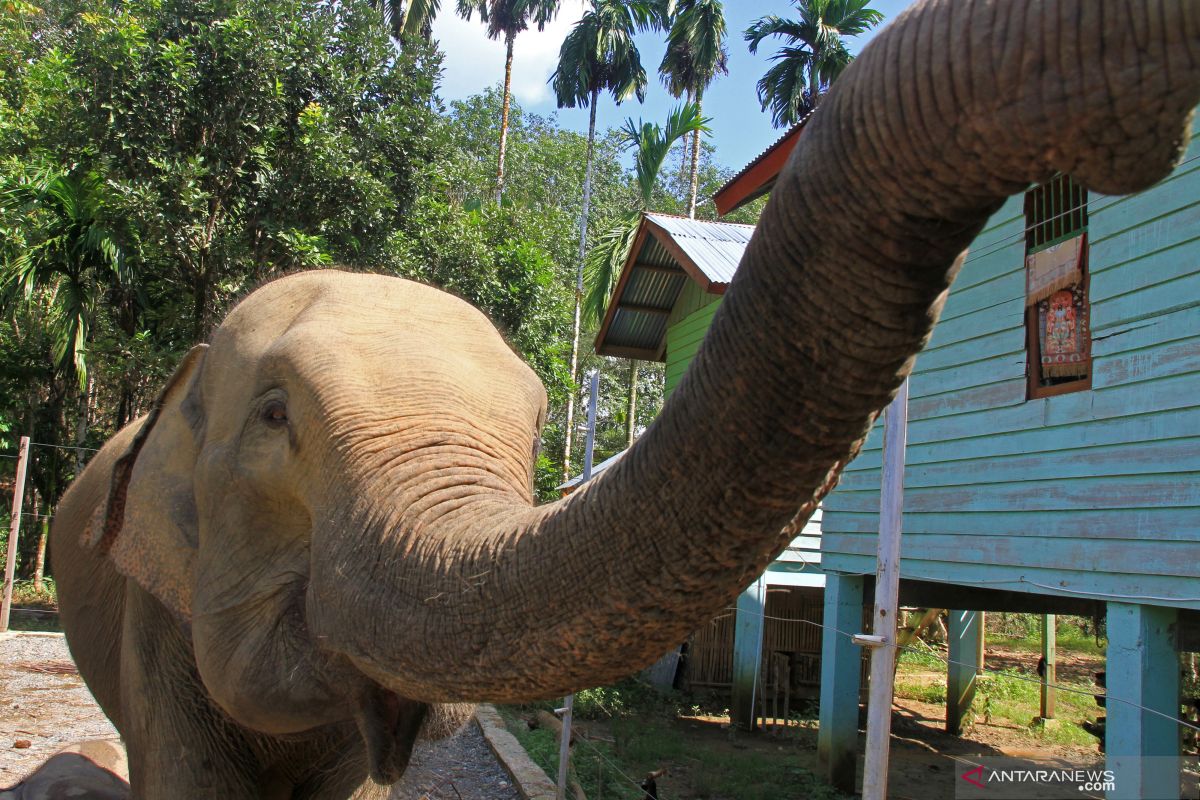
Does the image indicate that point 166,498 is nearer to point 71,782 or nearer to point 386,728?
point 386,728

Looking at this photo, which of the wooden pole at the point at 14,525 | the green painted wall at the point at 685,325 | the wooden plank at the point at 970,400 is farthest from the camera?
the green painted wall at the point at 685,325

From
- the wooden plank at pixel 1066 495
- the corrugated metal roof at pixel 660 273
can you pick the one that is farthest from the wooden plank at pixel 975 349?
the corrugated metal roof at pixel 660 273

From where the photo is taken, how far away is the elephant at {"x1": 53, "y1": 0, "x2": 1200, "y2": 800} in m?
0.88

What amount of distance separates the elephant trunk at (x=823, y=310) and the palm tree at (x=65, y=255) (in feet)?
42.0

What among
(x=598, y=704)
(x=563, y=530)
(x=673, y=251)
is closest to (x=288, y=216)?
(x=673, y=251)

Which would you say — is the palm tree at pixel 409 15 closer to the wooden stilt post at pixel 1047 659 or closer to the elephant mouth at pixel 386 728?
the wooden stilt post at pixel 1047 659

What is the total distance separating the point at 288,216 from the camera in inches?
511

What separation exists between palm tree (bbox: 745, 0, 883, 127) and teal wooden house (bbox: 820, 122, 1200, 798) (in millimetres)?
21657

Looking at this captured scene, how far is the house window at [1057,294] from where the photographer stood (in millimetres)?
6742

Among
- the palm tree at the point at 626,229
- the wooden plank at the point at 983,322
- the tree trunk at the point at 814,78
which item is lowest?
the wooden plank at the point at 983,322

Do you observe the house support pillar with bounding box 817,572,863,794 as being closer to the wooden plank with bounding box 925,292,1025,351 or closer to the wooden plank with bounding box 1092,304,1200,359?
the wooden plank with bounding box 925,292,1025,351

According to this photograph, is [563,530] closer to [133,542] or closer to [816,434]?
[816,434]

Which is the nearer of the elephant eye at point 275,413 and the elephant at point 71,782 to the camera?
the elephant eye at point 275,413

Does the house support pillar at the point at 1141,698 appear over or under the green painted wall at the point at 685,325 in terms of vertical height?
under
